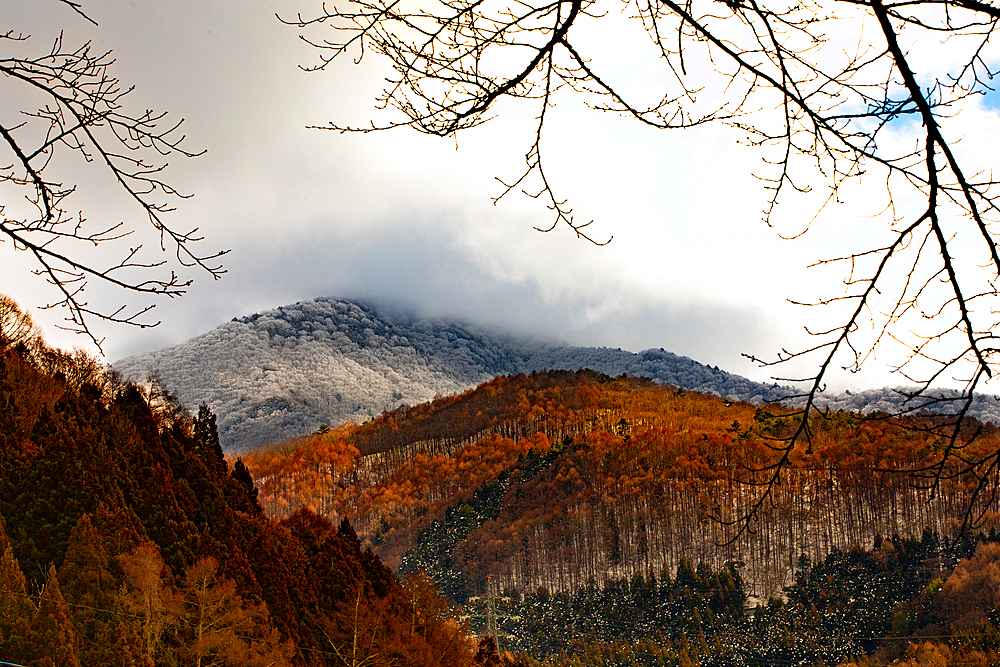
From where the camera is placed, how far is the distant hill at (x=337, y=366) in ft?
301

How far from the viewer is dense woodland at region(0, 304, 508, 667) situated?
9.20 m

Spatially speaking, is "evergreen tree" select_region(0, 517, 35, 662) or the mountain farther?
the mountain

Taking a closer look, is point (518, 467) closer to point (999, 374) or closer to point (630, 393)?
point (630, 393)

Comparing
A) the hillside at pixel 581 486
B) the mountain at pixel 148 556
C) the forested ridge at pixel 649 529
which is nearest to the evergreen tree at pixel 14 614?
the mountain at pixel 148 556

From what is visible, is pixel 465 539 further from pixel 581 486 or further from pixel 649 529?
pixel 649 529

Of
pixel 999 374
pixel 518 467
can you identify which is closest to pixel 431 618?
pixel 999 374

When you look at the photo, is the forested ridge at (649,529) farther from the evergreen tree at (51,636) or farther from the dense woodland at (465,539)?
the evergreen tree at (51,636)

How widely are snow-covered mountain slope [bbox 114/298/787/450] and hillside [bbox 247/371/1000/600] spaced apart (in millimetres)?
13365

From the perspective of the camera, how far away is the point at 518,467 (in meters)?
64.2

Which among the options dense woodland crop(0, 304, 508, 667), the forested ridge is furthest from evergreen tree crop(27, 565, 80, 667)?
the forested ridge

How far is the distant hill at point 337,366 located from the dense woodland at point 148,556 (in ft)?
233

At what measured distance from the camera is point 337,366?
4149 inches

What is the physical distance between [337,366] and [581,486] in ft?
192

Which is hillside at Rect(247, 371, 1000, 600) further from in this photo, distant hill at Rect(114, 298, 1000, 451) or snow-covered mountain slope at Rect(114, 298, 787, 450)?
distant hill at Rect(114, 298, 1000, 451)
